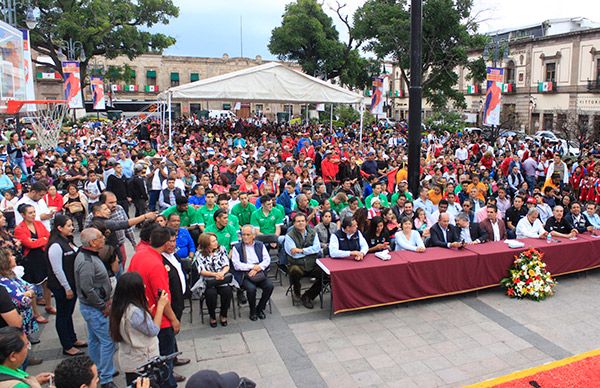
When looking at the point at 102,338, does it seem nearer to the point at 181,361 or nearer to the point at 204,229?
the point at 181,361

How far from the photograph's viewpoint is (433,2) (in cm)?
2936

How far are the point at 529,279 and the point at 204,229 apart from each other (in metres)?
5.43

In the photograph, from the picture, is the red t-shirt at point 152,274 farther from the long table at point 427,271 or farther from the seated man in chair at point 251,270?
the long table at point 427,271

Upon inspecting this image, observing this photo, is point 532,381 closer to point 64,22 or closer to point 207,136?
point 207,136

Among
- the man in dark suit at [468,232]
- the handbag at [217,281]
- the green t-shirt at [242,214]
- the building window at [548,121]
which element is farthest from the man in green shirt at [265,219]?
the building window at [548,121]

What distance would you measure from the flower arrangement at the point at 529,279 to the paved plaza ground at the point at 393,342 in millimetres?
158

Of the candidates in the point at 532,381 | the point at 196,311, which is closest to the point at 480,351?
the point at 532,381

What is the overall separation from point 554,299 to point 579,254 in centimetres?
130

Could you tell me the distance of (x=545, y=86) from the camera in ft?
133

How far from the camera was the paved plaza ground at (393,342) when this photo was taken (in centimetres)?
529

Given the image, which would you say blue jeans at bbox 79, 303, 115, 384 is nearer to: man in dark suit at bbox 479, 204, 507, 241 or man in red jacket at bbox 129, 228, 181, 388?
man in red jacket at bbox 129, 228, 181, 388

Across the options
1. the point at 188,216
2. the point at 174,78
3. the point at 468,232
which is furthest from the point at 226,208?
the point at 174,78

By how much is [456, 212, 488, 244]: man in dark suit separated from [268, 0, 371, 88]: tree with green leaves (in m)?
32.8

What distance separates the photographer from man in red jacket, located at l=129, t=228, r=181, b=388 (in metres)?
4.47
